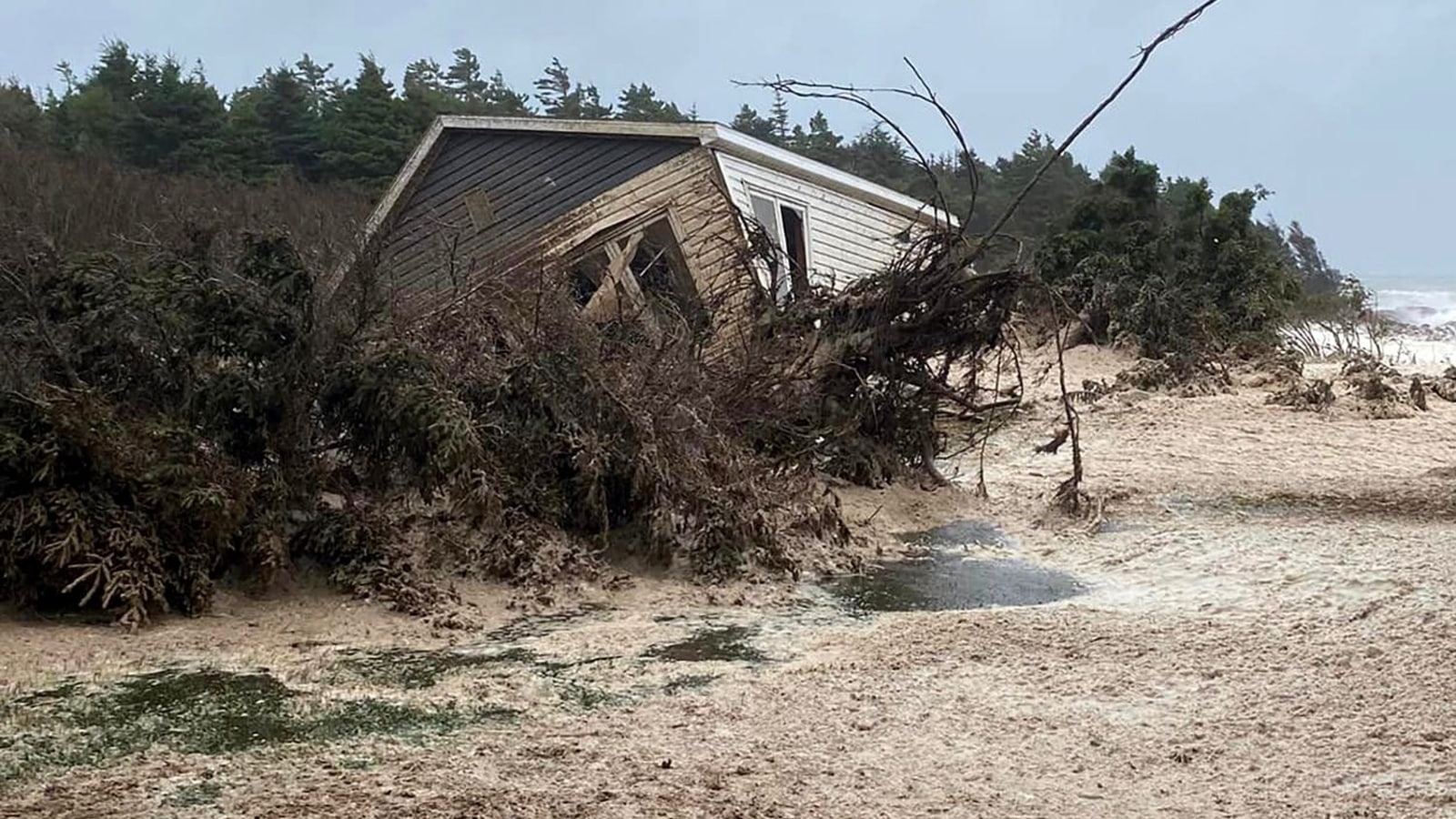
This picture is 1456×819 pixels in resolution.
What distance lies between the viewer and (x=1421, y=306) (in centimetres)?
5294

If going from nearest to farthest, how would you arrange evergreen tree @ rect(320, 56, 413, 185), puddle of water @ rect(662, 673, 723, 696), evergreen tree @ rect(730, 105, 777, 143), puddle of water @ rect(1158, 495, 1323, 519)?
1. puddle of water @ rect(662, 673, 723, 696)
2. puddle of water @ rect(1158, 495, 1323, 519)
3. evergreen tree @ rect(320, 56, 413, 185)
4. evergreen tree @ rect(730, 105, 777, 143)

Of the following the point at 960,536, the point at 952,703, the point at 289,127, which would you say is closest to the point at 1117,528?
the point at 960,536

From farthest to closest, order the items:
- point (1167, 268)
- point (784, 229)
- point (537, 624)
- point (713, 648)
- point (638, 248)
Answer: point (1167, 268), point (784, 229), point (638, 248), point (537, 624), point (713, 648)

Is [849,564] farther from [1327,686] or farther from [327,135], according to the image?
[327,135]

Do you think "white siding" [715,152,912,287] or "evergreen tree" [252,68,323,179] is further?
"evergreen tree" [252,68,323,179]

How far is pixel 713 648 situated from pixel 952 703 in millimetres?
1329

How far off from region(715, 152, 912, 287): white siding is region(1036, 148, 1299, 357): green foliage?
3893mm

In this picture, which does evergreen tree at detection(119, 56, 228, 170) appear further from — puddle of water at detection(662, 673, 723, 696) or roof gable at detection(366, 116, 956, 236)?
puddle of water at detection(662, 673, 723, 696)

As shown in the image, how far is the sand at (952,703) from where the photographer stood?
11.1ft

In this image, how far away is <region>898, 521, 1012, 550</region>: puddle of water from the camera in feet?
26.7

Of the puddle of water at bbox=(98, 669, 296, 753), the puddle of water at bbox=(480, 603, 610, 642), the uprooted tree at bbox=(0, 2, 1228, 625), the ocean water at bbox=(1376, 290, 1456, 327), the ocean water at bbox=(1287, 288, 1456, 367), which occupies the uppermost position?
the ocean water at bbox=(1376, 290, 1456, 327)

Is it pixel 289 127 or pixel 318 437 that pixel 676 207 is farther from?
pixel 289 127

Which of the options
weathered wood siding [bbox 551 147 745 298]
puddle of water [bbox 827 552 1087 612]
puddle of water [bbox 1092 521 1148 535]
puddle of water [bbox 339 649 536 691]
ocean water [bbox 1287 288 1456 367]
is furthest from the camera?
ocean water [bbox 1287 288 1456 367]

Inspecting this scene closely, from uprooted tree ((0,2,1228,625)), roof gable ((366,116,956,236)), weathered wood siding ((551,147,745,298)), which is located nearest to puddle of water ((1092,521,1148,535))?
uprooted tree ((0,2,1228,625))
